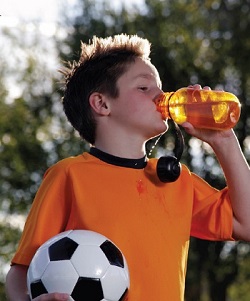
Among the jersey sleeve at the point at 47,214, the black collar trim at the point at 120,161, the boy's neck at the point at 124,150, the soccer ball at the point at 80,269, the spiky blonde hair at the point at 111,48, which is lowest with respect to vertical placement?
the soccer ball at the point at 80,269

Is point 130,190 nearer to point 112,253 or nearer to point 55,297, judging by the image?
point 112,253

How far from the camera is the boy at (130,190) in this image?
4.62 metres

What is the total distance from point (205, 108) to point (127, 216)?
25.2 inches

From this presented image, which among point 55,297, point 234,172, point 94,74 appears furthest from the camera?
point 94,74

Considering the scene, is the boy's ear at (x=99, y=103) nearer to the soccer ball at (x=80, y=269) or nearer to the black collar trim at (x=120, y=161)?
the black collar trim at (x=120, y=161)

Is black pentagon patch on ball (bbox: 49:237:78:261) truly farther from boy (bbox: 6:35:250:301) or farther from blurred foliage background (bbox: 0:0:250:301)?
blurred foliage background (bbox: 0:0:250:301)

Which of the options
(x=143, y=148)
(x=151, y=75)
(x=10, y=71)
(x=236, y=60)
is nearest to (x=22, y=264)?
(x=143, y=148)

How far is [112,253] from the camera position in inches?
172

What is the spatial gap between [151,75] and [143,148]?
0.35 metres

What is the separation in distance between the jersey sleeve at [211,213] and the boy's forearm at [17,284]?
35.0 inches

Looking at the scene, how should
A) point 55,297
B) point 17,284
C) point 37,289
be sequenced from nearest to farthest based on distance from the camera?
point 55,297 → point 37,289 → point 17,284

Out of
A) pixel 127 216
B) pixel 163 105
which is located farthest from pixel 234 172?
pixel 127 216

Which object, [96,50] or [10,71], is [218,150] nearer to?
[96,50]

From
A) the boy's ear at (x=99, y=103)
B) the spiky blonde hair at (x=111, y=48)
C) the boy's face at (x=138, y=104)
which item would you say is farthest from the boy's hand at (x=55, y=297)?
the spiky blonde hair at (x=111, y=48)
